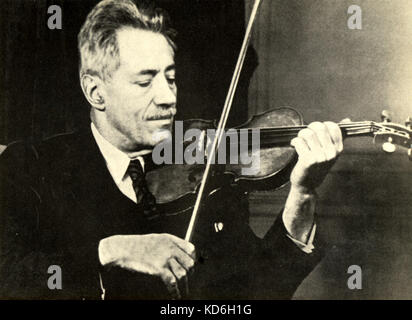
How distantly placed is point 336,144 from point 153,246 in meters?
1.32

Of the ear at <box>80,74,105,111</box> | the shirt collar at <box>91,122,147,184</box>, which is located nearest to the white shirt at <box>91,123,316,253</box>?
the shirt collar at <box>91,122,147,184</box>

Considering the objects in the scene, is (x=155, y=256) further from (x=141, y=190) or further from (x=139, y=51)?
(x=139, y=51)

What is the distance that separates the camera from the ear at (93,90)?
13.8ft

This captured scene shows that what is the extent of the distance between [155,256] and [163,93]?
40.9 inches

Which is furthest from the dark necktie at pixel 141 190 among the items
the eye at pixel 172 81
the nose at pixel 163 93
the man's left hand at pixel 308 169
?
the man's left hand at pixel 308 169

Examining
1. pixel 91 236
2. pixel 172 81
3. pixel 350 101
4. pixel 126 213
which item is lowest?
pixel 91 236

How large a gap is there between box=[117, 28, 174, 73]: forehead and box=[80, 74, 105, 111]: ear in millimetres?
208

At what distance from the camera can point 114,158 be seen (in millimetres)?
4207

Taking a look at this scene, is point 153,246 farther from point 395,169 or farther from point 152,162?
point 395,169

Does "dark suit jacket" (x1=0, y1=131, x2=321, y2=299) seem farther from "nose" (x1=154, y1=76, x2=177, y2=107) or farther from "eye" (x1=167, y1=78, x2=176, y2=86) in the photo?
"eye" (x1=167, y1=78, x2=176, y2=86)

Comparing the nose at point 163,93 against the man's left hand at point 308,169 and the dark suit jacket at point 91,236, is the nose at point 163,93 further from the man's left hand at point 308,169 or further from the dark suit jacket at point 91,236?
the man's left hand at point 308,169

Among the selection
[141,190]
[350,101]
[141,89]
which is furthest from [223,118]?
[350,101]
